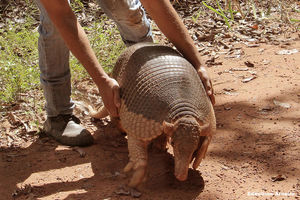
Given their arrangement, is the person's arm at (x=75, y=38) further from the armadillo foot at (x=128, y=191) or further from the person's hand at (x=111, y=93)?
the armadillo foot at (x=128, y=191)

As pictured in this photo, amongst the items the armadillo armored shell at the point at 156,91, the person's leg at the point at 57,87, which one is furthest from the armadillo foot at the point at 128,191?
the person's leg at the point at 57,87

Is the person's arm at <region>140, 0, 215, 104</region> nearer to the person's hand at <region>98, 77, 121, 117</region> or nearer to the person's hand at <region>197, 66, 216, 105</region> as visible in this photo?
the person's hand at <region>197, 66, 216, 105</region>

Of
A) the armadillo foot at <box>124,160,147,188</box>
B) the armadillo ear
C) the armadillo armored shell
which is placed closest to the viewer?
the armadillo ear

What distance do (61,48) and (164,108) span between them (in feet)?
3.75

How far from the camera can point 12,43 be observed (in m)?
4.33

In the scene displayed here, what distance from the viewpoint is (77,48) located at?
7.83ft

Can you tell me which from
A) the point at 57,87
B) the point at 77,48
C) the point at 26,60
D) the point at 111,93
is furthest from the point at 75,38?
the point at 26,60

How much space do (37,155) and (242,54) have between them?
2.62 m

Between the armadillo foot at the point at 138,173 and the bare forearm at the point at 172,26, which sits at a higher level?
the bare forearm at the point at 172,26

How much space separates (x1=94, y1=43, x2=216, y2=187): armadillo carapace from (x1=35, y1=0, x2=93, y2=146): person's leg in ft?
2.12

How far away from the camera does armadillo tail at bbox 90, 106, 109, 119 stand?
3.19m

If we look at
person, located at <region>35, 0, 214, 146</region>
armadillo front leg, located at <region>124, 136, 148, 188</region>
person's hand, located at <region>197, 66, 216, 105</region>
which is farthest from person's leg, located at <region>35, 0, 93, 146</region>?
person's hand, located at <region>197, 66, 216, 105</region>

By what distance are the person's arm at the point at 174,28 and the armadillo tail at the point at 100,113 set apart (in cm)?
87

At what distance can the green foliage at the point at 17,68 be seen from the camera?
360 cm
